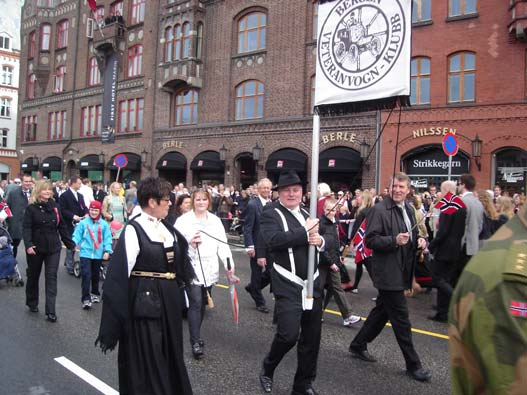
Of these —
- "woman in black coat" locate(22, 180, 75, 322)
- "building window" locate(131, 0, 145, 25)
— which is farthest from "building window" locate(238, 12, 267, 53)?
"woman in black coat" locate(22, 180, 75, 322)

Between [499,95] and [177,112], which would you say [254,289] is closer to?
[499,95]

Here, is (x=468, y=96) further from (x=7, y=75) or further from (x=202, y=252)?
(x=7, y=75)

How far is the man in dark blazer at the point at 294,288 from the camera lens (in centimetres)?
395

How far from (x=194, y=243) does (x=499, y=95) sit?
15543 mm

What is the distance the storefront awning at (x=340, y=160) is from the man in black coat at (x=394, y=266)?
14.0m

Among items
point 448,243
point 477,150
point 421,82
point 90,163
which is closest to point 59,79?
point 90,163

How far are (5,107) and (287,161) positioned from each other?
139ft

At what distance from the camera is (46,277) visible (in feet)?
21.4

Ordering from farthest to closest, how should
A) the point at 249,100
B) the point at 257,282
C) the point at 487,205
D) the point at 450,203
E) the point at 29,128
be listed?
the point at 29,128
the point at 249,100
the point at 487,205
the point at 257,282
the point at 450,203

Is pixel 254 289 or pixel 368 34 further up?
pixel 368 34

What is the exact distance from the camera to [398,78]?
13.1 ft

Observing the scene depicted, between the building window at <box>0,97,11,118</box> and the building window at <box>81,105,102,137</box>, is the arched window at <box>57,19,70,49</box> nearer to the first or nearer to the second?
the building window at <box>81,105,102,137</box>

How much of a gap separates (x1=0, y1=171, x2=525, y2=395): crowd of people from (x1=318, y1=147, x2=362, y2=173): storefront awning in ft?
33.4

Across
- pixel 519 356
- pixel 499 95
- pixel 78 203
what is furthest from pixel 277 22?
pixel 519 356
